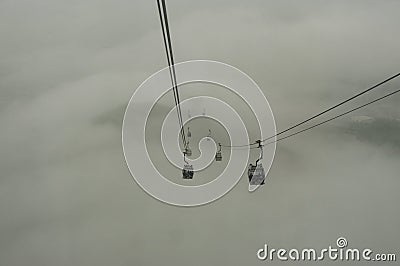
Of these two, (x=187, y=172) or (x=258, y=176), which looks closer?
(x=258, y=176)

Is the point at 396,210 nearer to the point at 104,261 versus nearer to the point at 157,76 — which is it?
the point at 157,76

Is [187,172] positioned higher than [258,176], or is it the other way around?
[187,172]

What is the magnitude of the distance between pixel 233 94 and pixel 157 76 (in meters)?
1.19

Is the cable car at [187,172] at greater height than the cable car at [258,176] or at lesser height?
greater

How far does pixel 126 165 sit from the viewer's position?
8195 mm

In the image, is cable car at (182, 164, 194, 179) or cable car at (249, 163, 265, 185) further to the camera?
cable car at (182, 164, 194, 179)

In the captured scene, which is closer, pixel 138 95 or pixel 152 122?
pixel 138 95

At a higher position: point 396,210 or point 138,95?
point 138,95

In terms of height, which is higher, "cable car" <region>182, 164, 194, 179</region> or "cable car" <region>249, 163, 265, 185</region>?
"cable car" <region>182, 164, 194, 179</region>

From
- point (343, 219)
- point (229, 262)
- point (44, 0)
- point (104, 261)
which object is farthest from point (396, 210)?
point (44, 0)

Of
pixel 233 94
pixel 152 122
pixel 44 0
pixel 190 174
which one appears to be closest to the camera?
pixel 190 174

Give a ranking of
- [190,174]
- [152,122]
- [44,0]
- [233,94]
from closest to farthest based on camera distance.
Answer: [190,174], [44,0], [233,94], [152,122]

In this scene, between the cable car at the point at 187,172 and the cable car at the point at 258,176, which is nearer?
the cable car at the point at 258,176

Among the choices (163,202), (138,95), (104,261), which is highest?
(138,95)
